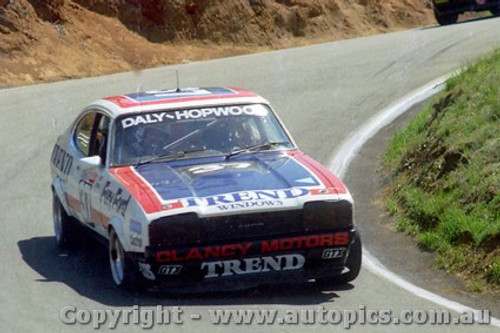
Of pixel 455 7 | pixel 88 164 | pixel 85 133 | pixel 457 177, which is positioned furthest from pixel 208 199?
pixel 455 7

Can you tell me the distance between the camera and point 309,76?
20.2 metres

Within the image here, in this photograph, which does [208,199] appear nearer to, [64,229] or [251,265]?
[251,265]

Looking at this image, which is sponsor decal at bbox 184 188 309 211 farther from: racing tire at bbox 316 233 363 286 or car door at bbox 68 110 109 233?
car door at bbox 68 110 109 233

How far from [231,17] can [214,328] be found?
885 inches

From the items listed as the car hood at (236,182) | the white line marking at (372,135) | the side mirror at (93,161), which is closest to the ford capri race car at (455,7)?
the white line marking at (372,135)

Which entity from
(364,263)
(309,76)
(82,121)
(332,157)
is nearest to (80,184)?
(82,121)

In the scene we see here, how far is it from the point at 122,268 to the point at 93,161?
1.30 meters

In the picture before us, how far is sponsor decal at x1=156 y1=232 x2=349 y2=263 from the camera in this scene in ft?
26.9

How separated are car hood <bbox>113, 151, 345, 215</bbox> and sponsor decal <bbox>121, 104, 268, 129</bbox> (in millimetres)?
523

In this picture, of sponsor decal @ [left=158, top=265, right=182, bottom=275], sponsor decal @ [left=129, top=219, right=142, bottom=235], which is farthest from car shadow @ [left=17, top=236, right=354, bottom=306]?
sponsor decal @ [left=129, top=219, right=142, bottom=235]

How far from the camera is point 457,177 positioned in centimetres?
1102

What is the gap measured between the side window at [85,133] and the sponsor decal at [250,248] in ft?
7.73

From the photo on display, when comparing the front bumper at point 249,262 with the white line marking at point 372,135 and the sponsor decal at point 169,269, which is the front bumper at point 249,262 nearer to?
the sponsor decal at point 169,269

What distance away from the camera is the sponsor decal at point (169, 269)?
27.0ft
